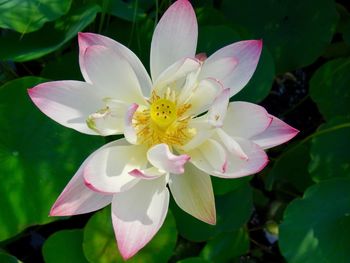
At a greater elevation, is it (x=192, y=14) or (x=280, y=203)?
(x=192, y=14)

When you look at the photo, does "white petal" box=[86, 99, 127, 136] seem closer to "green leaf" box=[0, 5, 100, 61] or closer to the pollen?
the pollen

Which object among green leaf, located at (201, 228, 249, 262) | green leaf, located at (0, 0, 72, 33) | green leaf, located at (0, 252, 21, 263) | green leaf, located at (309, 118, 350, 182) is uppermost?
green leaf, located at (0, 0, 72, 33)

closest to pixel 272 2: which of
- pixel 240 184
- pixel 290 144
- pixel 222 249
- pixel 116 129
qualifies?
pixel 290 144

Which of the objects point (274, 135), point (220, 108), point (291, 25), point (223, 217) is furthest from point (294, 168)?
point (220, 108)

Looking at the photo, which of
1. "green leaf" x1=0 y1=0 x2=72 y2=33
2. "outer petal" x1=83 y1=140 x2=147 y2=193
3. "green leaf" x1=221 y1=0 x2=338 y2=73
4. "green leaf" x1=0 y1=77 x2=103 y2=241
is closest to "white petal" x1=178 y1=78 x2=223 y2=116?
"outer petal" x1=83 y1=140 x2=147 y2=193

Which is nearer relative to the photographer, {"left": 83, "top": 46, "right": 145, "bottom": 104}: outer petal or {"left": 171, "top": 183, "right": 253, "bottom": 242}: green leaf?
{"left": 83, "top": 46, "right": 145, "bottom": 104}: outer petal

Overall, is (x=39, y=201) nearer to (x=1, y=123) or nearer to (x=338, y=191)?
(x=1, y=123)

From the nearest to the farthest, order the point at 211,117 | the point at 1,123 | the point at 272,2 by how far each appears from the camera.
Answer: the point at 211,117 → the point at 1,123 → the point at 272,2

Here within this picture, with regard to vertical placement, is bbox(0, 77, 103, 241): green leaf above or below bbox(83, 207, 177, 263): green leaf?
above
